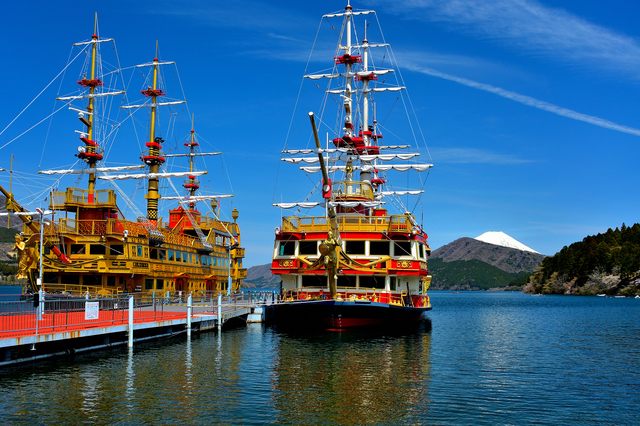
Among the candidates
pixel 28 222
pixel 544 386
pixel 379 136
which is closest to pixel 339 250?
pixel 544 386

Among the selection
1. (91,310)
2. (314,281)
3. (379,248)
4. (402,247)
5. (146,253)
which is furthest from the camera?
(146,253)

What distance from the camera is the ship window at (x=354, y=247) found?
132ft

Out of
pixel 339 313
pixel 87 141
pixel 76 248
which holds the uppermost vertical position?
pixel 87 141

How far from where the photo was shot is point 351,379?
22188mm

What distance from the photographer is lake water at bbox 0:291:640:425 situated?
16.8 m

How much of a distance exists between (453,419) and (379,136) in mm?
61051

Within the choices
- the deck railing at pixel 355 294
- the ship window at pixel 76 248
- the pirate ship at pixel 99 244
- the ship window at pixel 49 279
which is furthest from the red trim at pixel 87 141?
the deck railing at pixel 355 294

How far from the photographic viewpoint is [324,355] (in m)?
28.0

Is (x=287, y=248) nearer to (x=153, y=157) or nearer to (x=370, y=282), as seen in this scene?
(x=370, y=282)

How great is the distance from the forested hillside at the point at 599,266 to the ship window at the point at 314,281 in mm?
122800

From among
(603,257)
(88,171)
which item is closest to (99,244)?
(88,171)

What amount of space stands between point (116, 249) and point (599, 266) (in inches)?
5776

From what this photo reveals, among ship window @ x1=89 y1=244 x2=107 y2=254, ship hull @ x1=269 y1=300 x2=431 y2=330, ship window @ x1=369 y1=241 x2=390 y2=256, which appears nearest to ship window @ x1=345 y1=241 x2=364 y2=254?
ship window @ x1=369 y1=241 x2=390 y2=256

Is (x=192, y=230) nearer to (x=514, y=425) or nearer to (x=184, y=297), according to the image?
(x=184, y=297)
